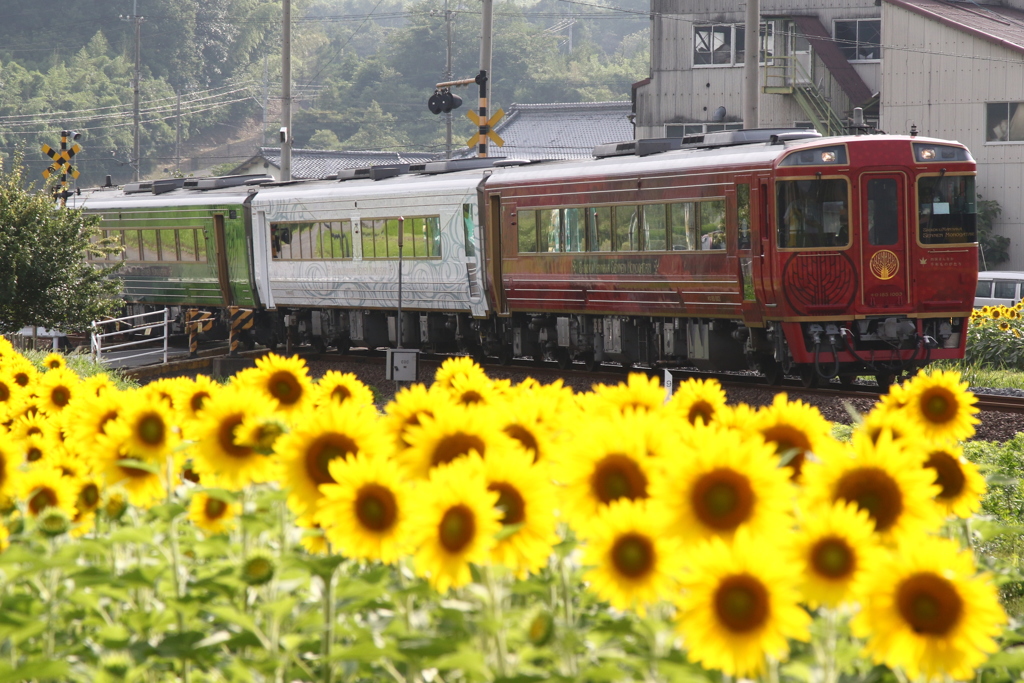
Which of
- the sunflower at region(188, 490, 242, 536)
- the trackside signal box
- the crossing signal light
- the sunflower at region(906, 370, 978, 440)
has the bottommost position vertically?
the trackside signal box

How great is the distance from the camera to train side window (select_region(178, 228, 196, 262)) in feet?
81.7

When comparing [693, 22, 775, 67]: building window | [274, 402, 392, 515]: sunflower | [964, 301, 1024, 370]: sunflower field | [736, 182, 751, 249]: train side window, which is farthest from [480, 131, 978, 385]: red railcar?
[693, 22, 775, 67]: building window

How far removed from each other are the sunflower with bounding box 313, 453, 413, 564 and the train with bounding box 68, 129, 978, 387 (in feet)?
40.9

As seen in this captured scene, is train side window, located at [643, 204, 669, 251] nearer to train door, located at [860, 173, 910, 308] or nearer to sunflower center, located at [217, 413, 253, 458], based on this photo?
train door, located at [860, 173, 910, 308]

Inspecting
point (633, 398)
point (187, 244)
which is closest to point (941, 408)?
point (633, 398)

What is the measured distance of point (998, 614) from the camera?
210cm

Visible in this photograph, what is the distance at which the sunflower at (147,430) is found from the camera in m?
3.30

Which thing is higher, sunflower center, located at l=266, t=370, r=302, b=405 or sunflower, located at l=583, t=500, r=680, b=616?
sunflower center, located at l=266, t=370, r=302, b=405

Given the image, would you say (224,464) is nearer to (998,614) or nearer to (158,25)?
(998,614)

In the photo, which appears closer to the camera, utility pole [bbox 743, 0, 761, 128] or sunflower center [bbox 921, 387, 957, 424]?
sunflower center [bbox 921, 387, 957, 424]

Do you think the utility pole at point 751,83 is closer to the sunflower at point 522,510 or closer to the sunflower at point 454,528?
the sunflower at point 522,510

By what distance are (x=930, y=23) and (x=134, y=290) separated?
19.7 m

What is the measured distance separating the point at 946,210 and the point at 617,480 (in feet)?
44.3

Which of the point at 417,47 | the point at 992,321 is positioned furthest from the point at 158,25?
the point at 992,321
